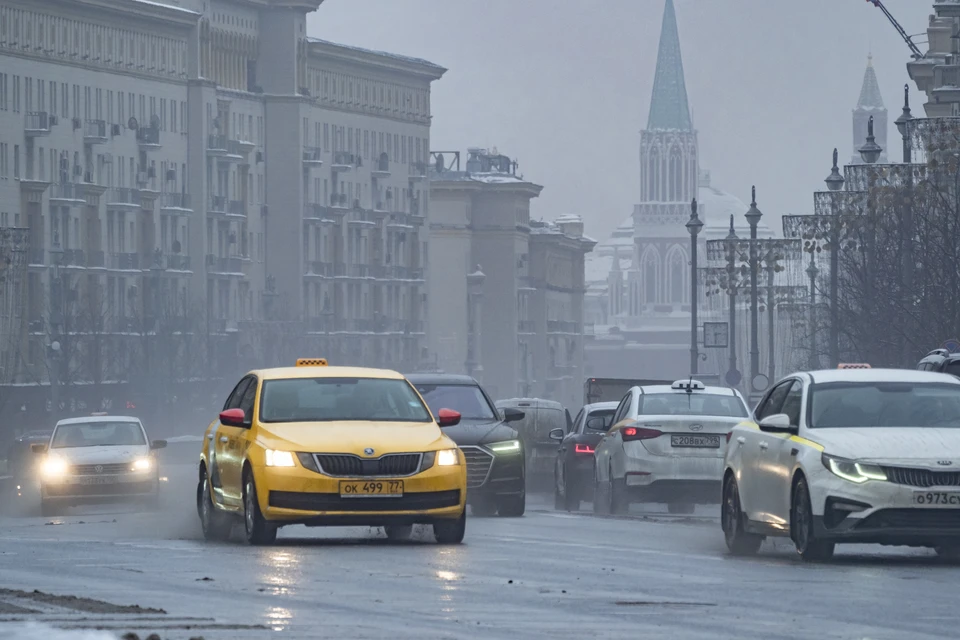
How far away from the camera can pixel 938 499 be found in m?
18.2

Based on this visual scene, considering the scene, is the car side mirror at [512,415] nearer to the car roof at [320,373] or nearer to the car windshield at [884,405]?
the car roof at [320,373]

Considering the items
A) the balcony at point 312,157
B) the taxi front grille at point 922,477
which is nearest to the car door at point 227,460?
the taxi front grille at point 922,477

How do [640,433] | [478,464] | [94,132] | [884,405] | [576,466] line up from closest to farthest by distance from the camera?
[884,405], [478,464], [640,433], [576,466], [94,132]

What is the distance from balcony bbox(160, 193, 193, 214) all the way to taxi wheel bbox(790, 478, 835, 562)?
11612 cm

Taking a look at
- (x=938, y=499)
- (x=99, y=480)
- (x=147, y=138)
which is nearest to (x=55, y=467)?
(x=99, y=480)

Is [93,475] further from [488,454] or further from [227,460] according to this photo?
[227,460]

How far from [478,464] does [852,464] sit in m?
9.49

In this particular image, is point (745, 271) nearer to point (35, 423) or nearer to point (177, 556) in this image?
point (35, 423)

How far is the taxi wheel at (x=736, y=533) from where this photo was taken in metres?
20.5

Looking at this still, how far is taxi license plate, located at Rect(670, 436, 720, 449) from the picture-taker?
2789 cm

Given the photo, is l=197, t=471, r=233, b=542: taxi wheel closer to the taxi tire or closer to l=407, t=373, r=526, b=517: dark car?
the taxi tire

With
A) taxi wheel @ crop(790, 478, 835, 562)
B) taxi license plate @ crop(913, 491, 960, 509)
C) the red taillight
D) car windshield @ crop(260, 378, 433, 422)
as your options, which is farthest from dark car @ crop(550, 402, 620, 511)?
taxi license plate @ crop(913, 491, 960, 509)

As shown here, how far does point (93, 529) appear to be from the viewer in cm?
2642

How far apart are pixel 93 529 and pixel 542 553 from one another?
7.60 metres
